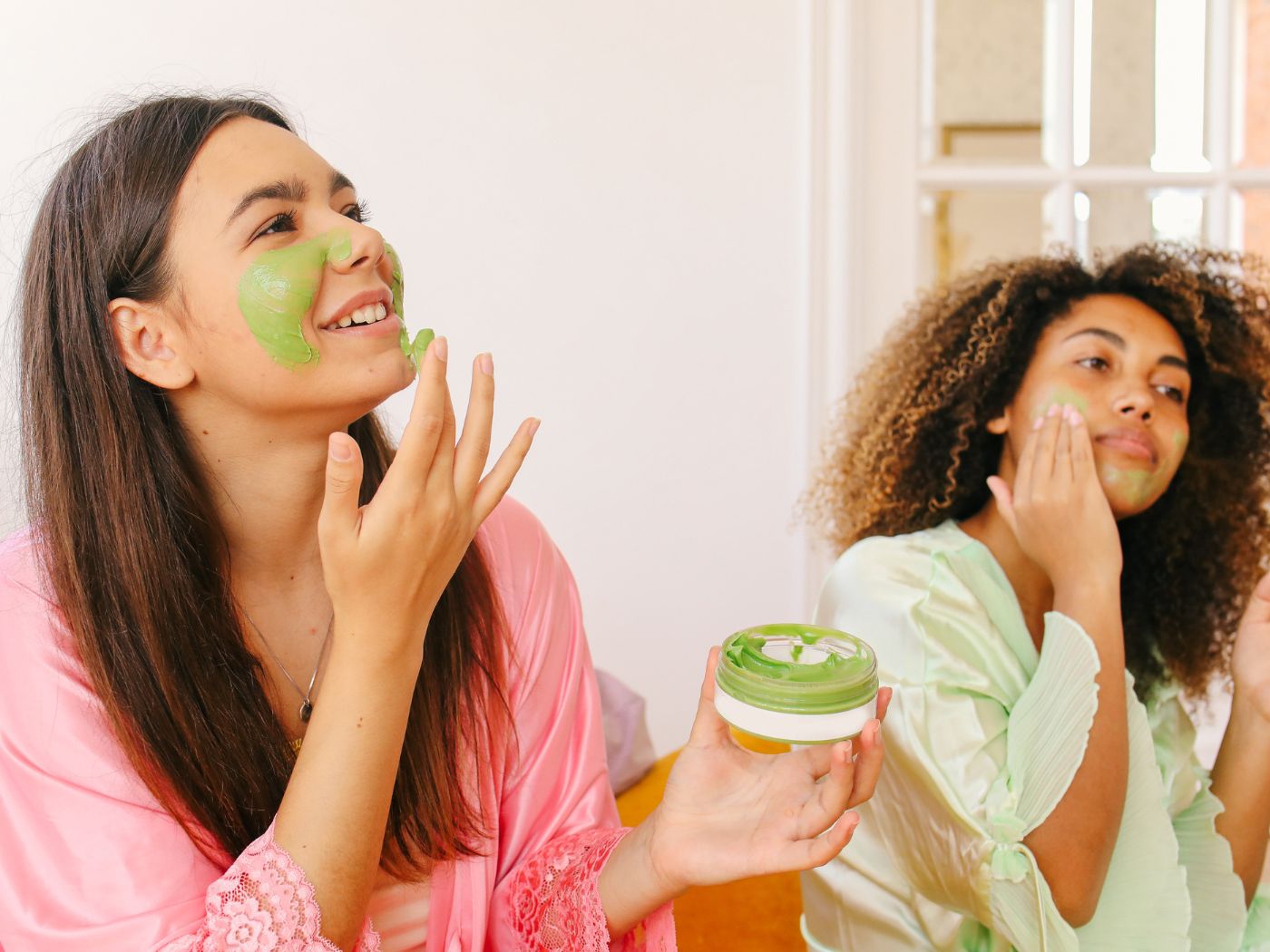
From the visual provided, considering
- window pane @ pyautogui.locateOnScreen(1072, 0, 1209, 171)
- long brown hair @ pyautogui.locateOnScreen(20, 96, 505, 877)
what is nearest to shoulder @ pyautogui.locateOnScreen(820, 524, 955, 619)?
long brown hair @ pyautogui.locateOnScreen(20, 96, 505, 877)

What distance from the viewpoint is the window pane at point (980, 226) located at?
223 centimetres

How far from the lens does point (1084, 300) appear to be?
1481 mm

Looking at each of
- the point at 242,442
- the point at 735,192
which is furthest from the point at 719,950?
the point at 735,192

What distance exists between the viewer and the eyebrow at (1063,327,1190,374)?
1.41 m

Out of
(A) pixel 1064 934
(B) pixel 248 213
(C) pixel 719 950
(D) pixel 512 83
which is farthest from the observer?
(D) pixel 512 83

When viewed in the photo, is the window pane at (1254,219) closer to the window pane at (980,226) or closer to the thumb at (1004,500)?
the window pane at (980,226)

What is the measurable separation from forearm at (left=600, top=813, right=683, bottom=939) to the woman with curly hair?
36cm

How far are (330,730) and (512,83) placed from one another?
140 cm

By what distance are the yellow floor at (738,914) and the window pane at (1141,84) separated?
1554mm

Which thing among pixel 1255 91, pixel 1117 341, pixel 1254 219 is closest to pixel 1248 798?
pixel 1117 341

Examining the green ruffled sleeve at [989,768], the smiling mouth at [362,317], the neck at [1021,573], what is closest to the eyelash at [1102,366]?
the neck at [1021,573]

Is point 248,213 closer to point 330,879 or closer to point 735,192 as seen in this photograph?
point 330,879

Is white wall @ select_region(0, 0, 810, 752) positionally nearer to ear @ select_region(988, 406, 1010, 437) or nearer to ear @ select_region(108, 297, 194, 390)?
ear @ select_region(988, 406, 1010, 437)

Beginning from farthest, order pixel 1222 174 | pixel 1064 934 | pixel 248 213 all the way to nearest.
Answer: pixel 1222 174
pixel 1064 934
pixel 248 213
